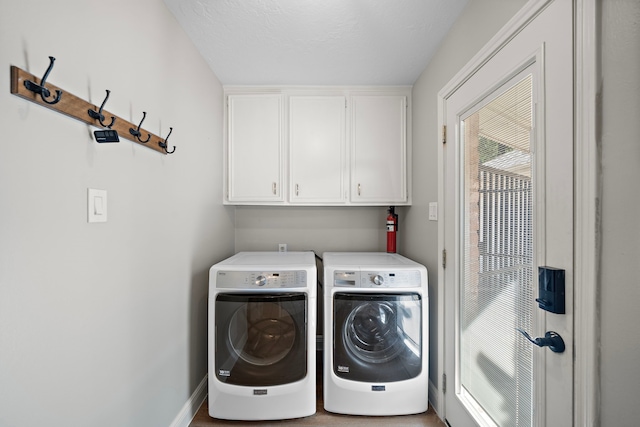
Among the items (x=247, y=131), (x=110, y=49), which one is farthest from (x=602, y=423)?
(x=247, y=131)

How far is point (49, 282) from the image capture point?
86cm

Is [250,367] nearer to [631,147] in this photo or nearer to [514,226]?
Answer: [514,226]

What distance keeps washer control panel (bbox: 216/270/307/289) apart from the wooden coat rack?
87 centimetres

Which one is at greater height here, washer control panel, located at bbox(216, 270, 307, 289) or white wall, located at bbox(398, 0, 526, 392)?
white wall, located at bbox(398, 0, 526, 392)

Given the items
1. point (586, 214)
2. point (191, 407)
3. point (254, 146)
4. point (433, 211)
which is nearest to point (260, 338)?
point (191, 407)

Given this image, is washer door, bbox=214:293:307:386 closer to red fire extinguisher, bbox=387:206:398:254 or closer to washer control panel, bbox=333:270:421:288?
washer control panel, bbox=333:270:421:288

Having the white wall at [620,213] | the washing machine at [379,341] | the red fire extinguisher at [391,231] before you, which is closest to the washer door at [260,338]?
the washing machine at [379,341]

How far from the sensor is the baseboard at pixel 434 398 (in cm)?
179

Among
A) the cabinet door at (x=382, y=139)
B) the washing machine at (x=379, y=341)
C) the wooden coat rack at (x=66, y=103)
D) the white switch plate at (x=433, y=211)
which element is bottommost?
the washing machine at (x=379, y=341)

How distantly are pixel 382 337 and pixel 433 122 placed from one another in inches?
57.9

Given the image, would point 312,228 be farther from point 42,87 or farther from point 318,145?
point 42,87

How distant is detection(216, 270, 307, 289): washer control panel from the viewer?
5.63 feet

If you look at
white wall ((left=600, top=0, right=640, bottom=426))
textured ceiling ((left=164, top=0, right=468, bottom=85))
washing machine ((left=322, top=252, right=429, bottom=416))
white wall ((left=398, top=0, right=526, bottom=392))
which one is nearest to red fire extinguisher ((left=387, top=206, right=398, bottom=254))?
white wall ((left=398, top=0, right=526, bottom=392))

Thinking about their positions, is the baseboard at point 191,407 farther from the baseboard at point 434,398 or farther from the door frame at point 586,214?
the door frame at point 586,214
